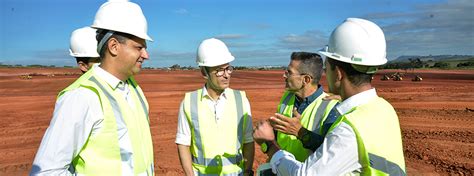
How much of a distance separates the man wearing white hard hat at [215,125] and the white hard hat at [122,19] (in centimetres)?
138

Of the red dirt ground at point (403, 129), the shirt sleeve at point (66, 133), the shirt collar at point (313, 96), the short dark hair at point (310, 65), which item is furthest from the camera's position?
the red dirt ground at point (403, 129)

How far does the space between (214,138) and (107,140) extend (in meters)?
1.63

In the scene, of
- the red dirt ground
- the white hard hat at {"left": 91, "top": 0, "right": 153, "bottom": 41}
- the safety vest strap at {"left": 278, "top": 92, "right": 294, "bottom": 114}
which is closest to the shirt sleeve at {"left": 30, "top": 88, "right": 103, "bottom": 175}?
the white hard hat at {"left": 91, "top": 0, "right": 153, "bottom": 41}

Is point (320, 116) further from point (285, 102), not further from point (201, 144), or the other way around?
point (201, 144)

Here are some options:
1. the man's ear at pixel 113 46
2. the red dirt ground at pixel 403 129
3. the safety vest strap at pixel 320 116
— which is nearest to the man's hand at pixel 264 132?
the safety vest strap at pixel 320 116

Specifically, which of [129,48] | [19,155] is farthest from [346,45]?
[19,155]

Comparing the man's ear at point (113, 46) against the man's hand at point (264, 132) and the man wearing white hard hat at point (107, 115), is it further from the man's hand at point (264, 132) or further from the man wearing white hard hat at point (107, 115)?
the man's hand at point (264, 132)

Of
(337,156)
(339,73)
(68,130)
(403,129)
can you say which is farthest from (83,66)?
(403,129)

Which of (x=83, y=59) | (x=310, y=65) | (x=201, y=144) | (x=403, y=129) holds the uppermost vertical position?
(x=83, y=59)

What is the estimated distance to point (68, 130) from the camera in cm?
211

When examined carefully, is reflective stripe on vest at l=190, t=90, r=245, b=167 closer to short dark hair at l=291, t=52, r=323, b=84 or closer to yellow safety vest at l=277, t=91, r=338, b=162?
yellow safety vest at l=277, t=91, r=338, b=162

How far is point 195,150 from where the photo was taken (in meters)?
3.87

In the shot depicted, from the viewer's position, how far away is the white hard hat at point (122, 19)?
2479 mm

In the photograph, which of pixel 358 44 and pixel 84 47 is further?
pixel 84 47
